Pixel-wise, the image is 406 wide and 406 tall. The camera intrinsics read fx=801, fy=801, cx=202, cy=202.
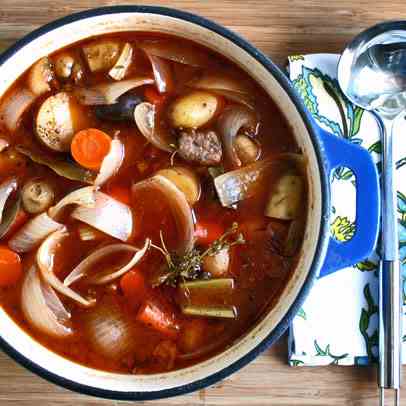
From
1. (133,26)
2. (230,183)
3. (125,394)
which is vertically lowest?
(125,394)

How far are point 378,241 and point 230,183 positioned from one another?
47 centimetres

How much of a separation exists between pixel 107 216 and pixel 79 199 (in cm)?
8

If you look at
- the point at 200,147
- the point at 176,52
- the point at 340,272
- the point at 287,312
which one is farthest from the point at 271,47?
the point at 287,312

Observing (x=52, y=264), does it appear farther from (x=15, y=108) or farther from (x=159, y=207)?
(x=15, y=108)

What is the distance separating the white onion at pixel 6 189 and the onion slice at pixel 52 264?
0.15m

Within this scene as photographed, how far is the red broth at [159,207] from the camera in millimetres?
2102

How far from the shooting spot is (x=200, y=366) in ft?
6.86

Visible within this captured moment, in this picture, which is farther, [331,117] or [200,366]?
[331,117]

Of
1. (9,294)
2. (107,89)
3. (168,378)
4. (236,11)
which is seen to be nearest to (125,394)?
(168,378)

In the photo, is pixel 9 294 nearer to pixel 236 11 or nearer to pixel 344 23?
pixel 236 11

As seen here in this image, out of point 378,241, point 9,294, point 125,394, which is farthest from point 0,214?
point 378,241

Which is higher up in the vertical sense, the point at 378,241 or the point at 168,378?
the point at 378,241

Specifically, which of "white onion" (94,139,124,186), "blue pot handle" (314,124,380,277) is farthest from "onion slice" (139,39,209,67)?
"blue pot handle" (314,124,380,277)

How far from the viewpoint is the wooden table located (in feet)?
7.43
